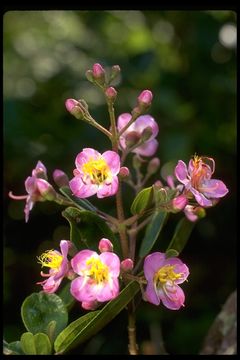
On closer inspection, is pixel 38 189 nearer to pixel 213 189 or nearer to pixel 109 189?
pixel 109 189

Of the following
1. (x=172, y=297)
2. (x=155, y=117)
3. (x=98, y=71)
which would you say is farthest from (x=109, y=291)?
(x=155, y=117)

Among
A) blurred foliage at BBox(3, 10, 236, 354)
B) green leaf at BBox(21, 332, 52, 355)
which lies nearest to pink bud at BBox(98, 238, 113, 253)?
green leaf at BBox(21, 332, 52, 355)

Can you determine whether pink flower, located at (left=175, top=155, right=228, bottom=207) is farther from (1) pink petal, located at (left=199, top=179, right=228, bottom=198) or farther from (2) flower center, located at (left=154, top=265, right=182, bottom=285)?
(2) flower center, located at (left=154, top=265, right=182, bottom=285)

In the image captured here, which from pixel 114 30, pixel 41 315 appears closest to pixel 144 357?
pixel 41 315

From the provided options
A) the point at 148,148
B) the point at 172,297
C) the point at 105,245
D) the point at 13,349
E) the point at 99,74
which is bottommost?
the point at 13,349

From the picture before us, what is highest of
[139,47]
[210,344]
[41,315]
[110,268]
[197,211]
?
[139,47]

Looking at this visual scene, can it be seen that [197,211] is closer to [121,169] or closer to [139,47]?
[121,169]
